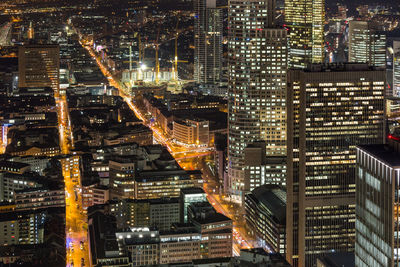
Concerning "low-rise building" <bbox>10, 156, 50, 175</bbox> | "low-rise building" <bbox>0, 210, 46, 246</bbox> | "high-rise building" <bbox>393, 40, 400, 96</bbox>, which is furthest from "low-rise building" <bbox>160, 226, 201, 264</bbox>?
"high-rise building" <bbox>393, 40, 400, 96</bbox>

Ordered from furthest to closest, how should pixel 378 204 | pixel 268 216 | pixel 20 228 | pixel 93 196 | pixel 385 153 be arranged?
pixel 93 196 < pixel 20 228 < pixel 268 216 < pixel 378 204 < pixel 385 153

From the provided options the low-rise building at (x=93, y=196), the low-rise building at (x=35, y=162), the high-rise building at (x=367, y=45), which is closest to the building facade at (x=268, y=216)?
the low-rise building at (x=93, y=196)

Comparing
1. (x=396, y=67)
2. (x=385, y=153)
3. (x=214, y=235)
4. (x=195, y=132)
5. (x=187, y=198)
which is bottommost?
(x=214, y=235)

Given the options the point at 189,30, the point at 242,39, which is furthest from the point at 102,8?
the point at 242,39

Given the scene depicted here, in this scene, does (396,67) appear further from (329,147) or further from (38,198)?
(329,147)

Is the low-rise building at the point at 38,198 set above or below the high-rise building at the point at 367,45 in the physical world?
below

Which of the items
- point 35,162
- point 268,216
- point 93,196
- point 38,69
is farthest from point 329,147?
point 38,69

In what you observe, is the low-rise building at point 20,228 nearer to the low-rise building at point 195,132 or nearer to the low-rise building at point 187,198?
the low-rise building at point 187,198
